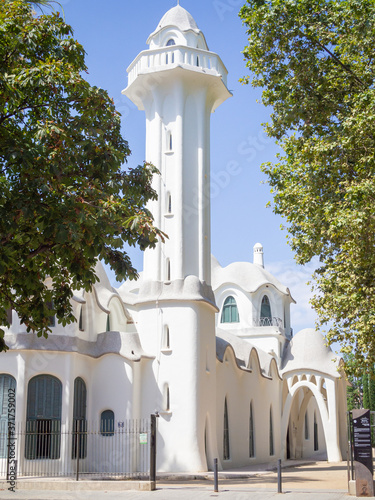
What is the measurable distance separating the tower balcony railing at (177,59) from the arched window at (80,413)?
13.5 meters

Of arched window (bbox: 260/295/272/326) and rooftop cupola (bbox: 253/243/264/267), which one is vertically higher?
rooftop cupola (bbox: 253/243/264/267)

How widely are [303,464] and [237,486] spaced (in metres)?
14.3

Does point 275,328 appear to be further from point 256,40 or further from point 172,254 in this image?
point 256,40

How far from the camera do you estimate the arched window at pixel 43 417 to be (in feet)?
75.5

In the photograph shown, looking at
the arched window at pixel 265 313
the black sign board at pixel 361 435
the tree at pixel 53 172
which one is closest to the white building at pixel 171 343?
the black sign board at pixel 361 435

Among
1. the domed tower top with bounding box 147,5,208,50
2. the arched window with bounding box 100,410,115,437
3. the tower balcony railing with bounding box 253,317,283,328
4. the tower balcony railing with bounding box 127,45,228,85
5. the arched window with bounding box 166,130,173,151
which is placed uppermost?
the domed tower top with bounding box 147,5,208,50

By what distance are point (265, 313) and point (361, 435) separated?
81.7ft

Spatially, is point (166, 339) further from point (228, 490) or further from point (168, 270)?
point (228, 490)

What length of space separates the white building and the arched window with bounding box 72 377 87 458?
0.07 meters

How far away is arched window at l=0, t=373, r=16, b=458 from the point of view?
75.2ft

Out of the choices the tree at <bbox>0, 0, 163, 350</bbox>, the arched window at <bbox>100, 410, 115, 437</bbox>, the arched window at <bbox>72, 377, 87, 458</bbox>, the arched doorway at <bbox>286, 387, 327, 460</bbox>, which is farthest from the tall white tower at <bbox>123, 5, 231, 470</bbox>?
the arched doorway at <bbox>286, 387, 327, 460</bbox>

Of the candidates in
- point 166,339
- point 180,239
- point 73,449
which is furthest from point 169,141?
point 73,449

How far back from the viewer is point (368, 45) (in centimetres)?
1538

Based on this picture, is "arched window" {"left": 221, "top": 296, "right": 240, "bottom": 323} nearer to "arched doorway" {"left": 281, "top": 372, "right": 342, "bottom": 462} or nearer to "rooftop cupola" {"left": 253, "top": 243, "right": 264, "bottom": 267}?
"arched doorway" {"left": 281, "top": 372, "right": 342, "bottom": 462}
